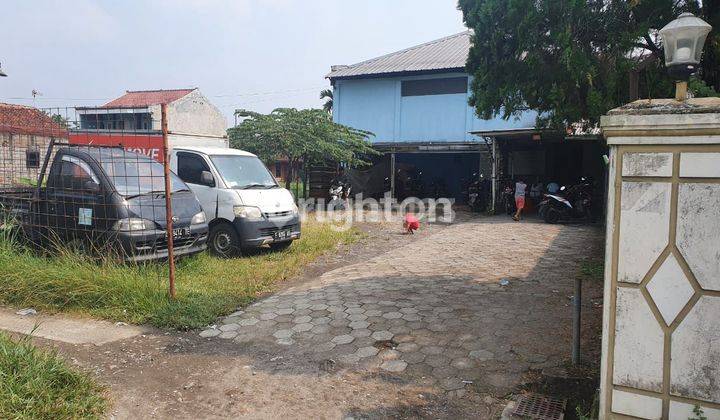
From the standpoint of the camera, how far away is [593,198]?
1357 centimetres

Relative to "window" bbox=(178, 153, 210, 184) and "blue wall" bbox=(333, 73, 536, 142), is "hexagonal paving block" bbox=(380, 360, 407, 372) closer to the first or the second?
"window" bbox=(178, 153, 210, 184)

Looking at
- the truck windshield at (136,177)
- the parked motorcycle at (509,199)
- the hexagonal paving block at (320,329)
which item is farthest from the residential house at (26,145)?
the parked motorcycle at (509,199)

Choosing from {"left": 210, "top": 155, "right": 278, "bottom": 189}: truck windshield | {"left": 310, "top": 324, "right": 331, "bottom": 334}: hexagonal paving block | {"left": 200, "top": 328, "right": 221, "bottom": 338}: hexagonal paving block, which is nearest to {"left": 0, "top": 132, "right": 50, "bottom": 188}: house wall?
{"left": 210, "top": 155, "right": 278, "bottom": 189}: truck windshield

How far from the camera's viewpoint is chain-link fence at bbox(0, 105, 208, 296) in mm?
6145

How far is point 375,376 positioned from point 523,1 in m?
4.22

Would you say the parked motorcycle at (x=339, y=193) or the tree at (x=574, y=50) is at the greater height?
the tree at (x=574, y=50)

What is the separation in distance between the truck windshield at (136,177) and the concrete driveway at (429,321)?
2.49 m

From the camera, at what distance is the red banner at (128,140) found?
291 inches

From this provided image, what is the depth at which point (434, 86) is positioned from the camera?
736 inches

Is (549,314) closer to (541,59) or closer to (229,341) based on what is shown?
(541,59)

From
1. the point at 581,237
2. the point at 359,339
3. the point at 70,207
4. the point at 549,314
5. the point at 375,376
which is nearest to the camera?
the point at 375,376

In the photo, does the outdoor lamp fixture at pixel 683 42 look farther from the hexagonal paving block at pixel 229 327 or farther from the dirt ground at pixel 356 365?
the hexagonal paving block at pixel 229 327

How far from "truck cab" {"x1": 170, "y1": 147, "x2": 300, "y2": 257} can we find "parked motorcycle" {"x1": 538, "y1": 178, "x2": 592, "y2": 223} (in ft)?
24.6

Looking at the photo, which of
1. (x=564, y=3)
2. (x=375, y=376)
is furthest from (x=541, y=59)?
(x=375, y=376)
